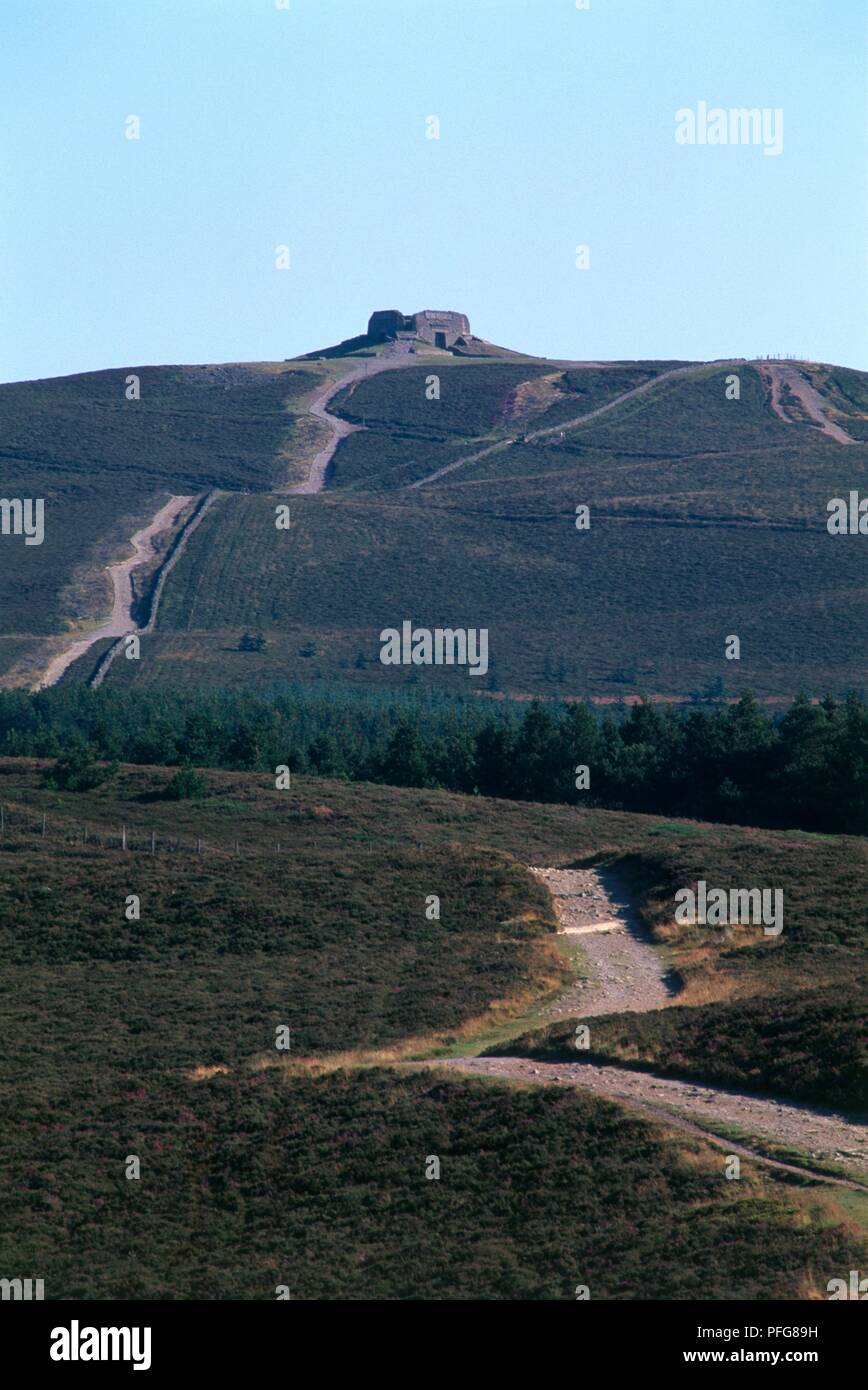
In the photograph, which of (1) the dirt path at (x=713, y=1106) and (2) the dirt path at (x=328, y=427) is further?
(2) the dirt path at (x=328, y=427)

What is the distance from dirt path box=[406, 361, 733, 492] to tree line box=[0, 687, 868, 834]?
89311mm

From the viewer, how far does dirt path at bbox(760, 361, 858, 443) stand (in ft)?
542

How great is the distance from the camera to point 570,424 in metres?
175

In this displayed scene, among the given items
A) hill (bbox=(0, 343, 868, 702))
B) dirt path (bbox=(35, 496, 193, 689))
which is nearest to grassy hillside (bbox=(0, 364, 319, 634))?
hill (bbox=(0, 343, 868, 702))

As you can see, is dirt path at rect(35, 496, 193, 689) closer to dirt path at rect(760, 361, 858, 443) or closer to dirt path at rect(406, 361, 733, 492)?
dirt path at rect(406, 361, 733, 492)

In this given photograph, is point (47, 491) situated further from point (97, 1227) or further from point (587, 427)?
point (97, 1227)

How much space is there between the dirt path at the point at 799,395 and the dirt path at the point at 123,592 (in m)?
67.0

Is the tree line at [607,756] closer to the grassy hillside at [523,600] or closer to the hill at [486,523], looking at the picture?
the grassy hillside at [523,600]

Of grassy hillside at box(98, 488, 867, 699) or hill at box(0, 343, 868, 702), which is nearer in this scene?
grassy hillside at box(98, 488, 867, 699)

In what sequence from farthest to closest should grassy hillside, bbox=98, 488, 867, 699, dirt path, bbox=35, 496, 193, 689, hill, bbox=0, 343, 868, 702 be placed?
dirt path, bbox=35, 496, 193, 689, hill, bbox=0, 343, 868, 702, grassy hillside, bbox=98, 488, 867, 699

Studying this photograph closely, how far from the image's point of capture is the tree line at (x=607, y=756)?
2100 inches

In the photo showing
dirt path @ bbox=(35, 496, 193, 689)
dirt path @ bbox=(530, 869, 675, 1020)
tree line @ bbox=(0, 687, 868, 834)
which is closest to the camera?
dirt path @ bbox=(530, 869, 675, 1020)

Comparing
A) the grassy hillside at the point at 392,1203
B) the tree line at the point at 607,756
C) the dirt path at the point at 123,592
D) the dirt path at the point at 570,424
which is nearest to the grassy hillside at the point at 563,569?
the dirt path at the point at 570,424

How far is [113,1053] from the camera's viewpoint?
2612cm
